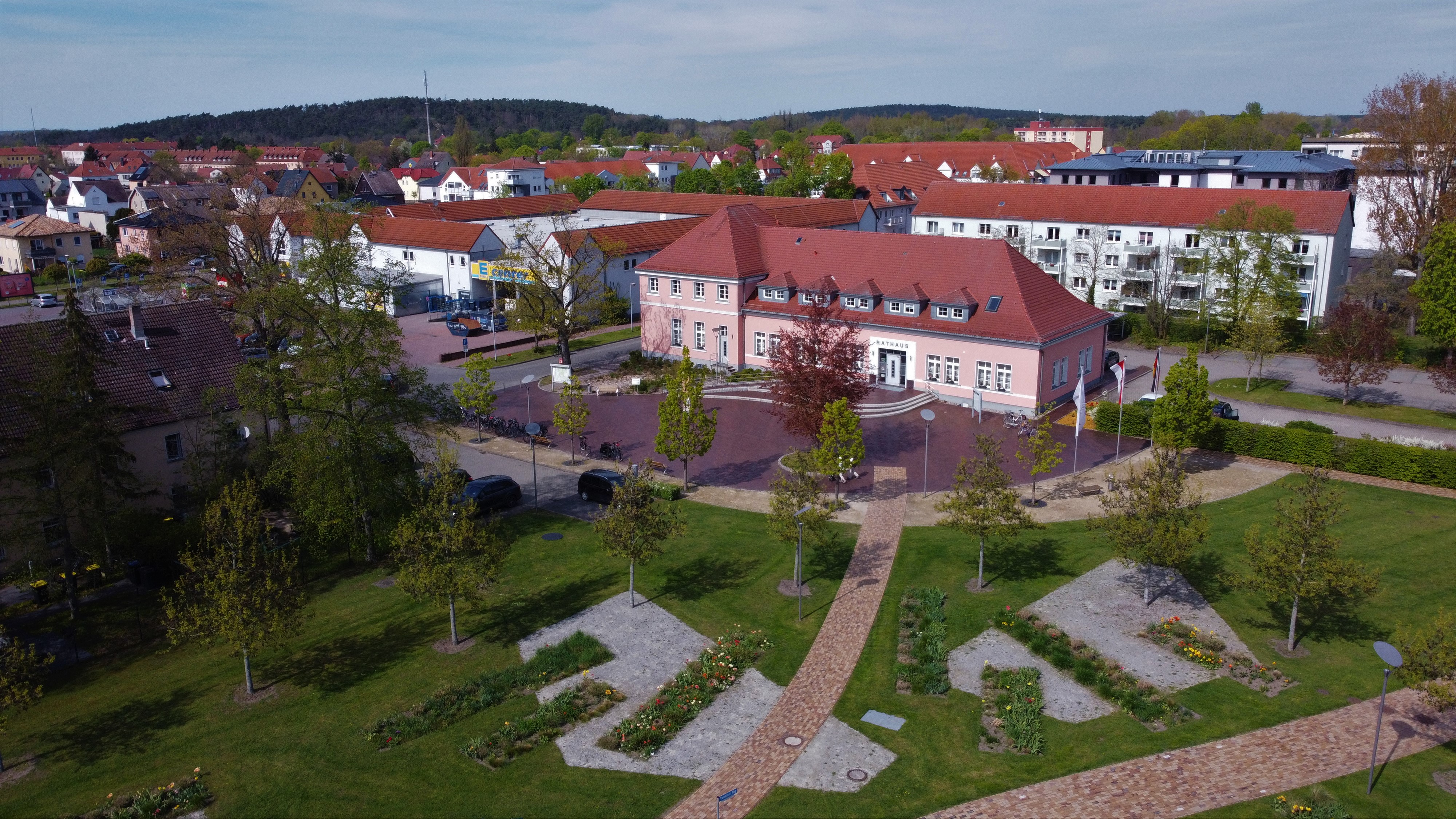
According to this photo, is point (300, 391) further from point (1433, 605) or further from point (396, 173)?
point (396, 173)

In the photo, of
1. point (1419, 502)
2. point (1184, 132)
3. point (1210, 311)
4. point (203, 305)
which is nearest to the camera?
point (1419, 502)

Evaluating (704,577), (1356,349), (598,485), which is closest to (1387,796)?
(704,577)

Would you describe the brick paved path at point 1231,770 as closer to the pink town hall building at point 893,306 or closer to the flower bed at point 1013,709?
the flower bed at point 1013,709

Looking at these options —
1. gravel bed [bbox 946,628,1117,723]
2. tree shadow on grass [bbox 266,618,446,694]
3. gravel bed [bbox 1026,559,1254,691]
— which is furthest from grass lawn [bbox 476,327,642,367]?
gravel bed [bbox 946,628,1117,723]

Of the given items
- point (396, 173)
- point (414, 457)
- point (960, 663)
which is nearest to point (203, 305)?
point (414, 457)

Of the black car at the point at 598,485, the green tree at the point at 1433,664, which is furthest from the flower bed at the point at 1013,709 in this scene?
the black car at the point at 598,485

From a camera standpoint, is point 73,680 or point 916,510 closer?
point 73,680

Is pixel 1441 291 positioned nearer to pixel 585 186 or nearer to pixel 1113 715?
pixel 1113 715

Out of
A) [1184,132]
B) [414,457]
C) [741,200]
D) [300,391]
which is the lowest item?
[414,457]
